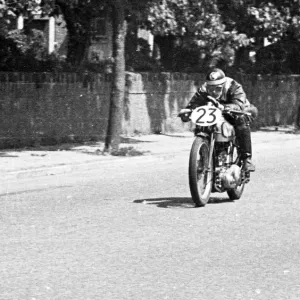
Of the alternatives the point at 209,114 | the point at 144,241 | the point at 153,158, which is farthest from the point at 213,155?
the point at 153,158

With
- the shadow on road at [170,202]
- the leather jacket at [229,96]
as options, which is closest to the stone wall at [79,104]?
the shadow on road at [170,202]

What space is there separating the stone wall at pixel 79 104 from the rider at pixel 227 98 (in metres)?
8.21

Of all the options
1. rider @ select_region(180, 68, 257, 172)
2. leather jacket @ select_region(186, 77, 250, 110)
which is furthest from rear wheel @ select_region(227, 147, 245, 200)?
leather jacket @ select_region(186, 77, 250, 110)

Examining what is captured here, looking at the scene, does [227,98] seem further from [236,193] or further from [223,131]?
[236,193]

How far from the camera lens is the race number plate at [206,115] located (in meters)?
11.3

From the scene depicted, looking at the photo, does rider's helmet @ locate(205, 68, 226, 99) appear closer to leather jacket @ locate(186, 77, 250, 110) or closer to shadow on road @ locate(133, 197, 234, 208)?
leather jacket @ locate(186, 77, 250, 110)

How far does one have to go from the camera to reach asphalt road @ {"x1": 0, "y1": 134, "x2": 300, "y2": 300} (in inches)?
286

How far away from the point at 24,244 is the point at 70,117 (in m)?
12.5

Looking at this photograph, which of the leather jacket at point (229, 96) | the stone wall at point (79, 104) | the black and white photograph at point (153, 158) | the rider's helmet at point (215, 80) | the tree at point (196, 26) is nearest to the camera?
the black and white photograph at point (153, 158)

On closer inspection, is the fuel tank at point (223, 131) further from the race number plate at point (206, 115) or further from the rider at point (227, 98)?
the race number plate at point (206, 115)

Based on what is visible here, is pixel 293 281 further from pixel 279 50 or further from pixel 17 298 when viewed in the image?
pixel 279 50

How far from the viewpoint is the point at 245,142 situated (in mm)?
12086

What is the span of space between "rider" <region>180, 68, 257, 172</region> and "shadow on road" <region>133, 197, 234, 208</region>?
28.0 inches

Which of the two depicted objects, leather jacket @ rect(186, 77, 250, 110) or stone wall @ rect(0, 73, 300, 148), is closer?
leather jacket @ rect(186, 77, 250, 110)
